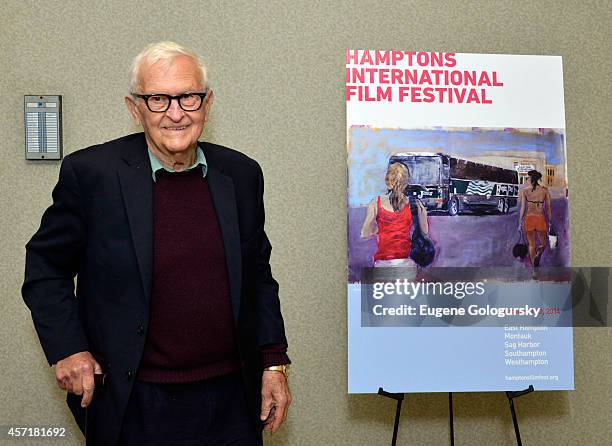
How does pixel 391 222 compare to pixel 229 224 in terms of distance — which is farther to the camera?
pixel 391 222

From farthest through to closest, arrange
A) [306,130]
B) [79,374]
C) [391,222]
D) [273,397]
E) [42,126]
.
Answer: [306,130] → [42,126] → [391,222] → [273,397] → [79,374]

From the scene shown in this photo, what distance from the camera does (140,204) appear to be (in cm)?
169

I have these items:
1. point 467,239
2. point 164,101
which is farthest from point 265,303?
point 467,239

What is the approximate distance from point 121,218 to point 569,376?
1849 mm

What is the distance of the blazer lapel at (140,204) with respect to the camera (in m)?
1.64


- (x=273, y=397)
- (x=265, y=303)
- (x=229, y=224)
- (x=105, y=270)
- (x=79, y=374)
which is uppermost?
(x=229, y=224)

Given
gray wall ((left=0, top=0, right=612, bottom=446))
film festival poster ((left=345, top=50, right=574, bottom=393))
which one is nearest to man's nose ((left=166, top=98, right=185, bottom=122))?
film festival poster ((left=345, top=50, right=574, bottom=393))

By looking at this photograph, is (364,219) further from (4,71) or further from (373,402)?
(4,71)

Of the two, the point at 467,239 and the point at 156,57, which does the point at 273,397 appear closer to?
the point at 156,57

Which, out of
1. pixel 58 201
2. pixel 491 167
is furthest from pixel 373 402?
pixel 58 201

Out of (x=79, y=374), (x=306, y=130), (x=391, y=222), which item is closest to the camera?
(x=79, y=374)

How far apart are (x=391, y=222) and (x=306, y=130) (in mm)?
548

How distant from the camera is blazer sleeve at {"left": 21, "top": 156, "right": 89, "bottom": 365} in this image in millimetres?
1648

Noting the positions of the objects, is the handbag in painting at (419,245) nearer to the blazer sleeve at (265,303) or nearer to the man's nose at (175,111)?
the blazer sleeve at (265,303)
